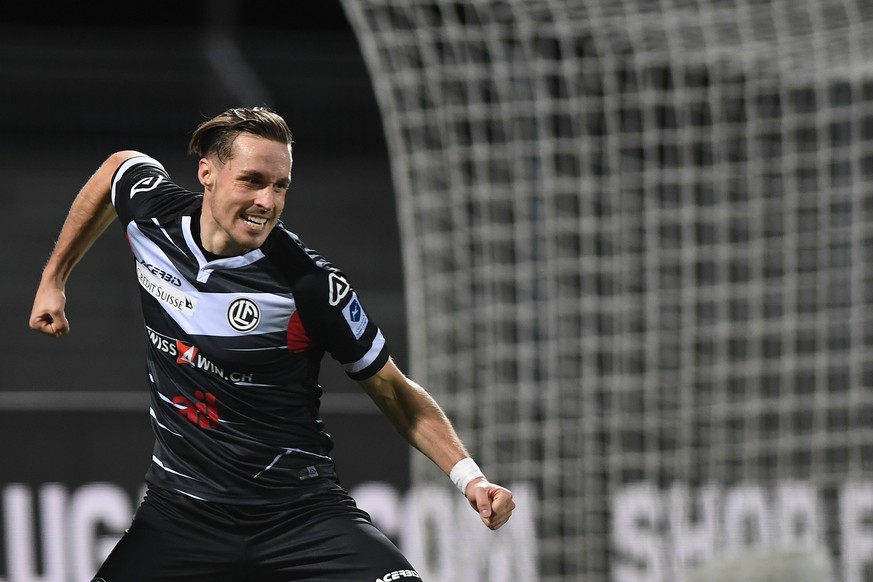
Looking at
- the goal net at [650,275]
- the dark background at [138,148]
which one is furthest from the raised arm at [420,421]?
the dark background at [138,148]

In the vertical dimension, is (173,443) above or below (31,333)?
below

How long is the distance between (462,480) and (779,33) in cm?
398

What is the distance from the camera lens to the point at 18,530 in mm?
6203

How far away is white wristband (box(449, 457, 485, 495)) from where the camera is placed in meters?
3.11

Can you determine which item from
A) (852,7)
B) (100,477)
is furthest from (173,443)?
(852,7)

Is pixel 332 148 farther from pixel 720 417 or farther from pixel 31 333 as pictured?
pixel 720 417

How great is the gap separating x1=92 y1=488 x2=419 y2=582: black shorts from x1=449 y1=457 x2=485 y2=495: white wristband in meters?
0.23

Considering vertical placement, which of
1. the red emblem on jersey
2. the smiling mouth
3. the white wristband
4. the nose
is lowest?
the white wristband

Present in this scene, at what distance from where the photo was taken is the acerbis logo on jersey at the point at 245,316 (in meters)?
3.20

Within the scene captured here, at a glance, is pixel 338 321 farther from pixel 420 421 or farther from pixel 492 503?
pixel 492 503

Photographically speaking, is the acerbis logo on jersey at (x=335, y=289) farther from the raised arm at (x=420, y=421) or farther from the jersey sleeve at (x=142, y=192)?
the jersey sleeve at (x=142, y=192)

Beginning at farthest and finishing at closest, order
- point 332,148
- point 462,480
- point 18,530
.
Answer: point 332,148 < point 18,530 < point 462,480

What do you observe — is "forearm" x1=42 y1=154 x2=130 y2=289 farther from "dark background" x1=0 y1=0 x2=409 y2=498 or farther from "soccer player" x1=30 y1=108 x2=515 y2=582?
"dark background" x1=0 y1=0 x2=409 y2=498

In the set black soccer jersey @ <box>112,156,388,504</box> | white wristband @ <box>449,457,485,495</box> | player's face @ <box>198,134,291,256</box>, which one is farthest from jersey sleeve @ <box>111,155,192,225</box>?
white wristband @ <box>449,457,485,495</box>
